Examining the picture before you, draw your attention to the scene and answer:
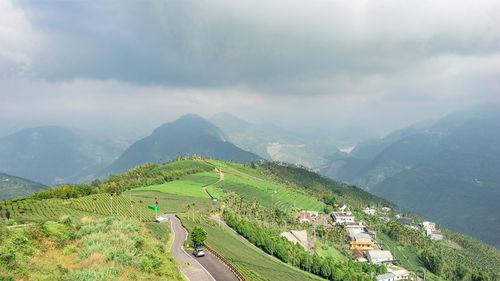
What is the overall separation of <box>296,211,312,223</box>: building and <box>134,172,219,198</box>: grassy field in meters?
45.1

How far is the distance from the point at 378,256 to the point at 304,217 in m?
36.9

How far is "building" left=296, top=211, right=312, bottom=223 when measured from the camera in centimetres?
12439

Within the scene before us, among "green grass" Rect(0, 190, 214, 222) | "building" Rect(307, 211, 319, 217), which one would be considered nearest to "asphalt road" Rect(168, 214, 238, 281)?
"green grass" Rect(0, 190, 214, 222)

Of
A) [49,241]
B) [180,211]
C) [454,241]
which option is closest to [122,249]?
[49,241]

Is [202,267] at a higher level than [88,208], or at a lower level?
higher

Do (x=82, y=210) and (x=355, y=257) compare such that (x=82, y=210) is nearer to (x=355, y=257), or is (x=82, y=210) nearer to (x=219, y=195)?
(x=219, y=195)

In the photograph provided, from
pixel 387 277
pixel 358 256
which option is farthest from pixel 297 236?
pixel 387 277

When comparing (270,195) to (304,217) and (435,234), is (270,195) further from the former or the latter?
(435,234)

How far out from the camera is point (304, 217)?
129 metres

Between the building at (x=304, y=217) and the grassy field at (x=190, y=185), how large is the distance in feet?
148

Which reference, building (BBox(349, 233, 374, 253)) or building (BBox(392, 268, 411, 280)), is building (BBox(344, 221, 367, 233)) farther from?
building (BBox(392, 268, 411, 280))

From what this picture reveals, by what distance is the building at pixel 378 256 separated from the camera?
323 feet

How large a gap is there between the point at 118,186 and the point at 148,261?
382 ft

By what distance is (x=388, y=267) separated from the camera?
94.9 meters
